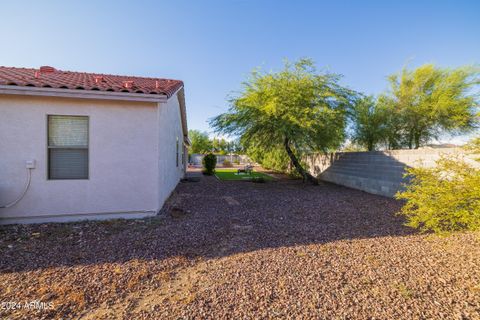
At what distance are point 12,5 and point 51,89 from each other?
4.51m

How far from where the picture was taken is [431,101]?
13.0m

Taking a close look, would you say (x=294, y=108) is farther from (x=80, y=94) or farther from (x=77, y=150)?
(x=77, y=150)

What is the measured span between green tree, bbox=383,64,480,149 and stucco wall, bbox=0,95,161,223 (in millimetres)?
15477

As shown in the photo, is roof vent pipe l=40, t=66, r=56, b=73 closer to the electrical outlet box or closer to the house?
the house

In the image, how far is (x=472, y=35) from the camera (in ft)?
30.2

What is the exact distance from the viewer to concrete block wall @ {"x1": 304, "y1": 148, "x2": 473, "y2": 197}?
8148 mm

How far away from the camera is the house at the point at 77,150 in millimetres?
4887

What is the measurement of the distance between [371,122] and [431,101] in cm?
342

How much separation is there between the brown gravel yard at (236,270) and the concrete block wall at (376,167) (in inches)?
141

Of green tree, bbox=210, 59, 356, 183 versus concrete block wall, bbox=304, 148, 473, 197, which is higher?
green tree, bbox=210, 59, 356, 183

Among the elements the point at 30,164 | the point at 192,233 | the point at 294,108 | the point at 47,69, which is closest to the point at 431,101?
the point at 294,108

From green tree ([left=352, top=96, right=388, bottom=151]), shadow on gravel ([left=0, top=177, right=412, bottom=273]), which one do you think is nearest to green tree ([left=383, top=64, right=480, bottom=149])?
green tree ([left=352, top=96, right=388, bottom=151])

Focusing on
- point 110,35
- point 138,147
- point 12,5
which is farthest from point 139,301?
point 110,35

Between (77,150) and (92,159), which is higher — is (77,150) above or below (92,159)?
above
